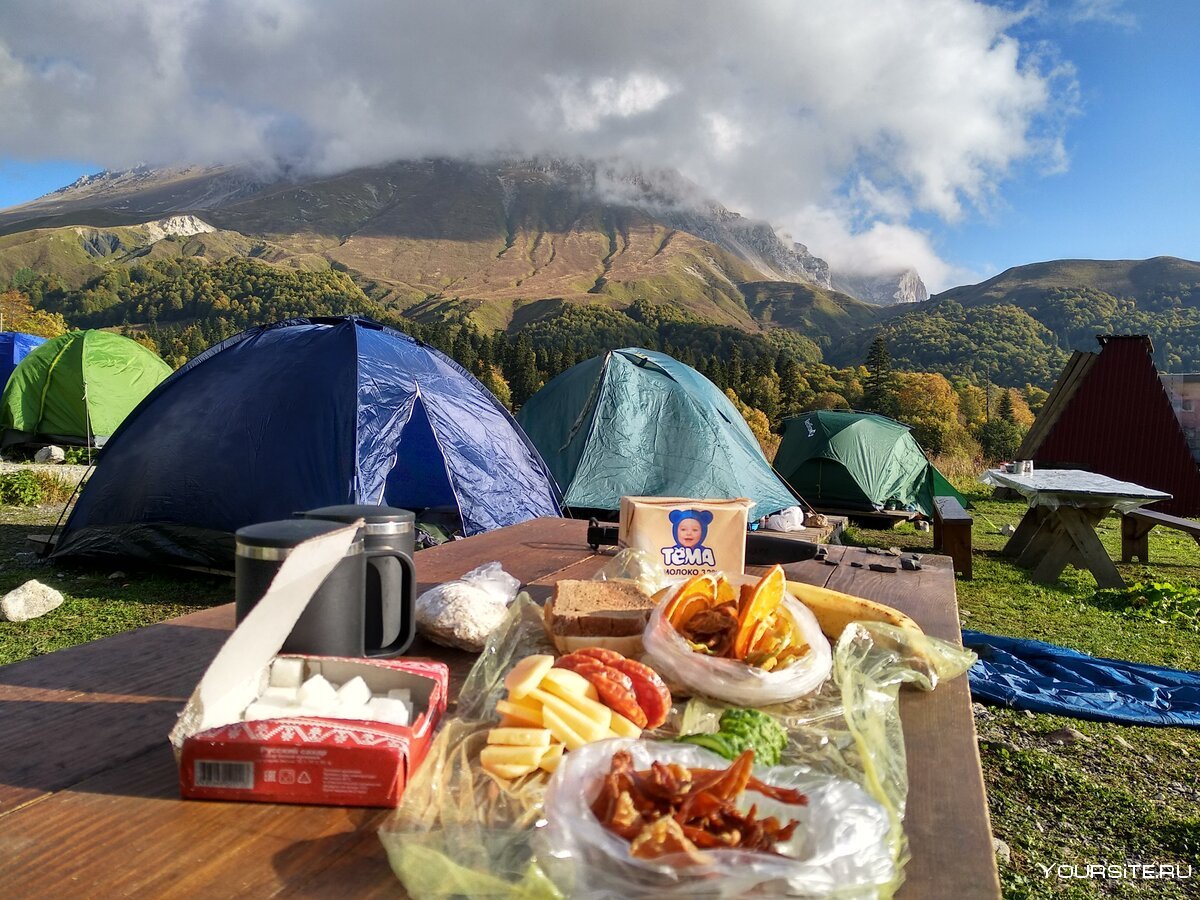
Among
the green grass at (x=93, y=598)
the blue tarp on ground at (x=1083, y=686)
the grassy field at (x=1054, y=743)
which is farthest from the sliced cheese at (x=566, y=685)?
the green grass at (x=93, y=598)

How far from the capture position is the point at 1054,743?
3.88 m

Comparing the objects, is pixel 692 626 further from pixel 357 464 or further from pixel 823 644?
pixel 357 464

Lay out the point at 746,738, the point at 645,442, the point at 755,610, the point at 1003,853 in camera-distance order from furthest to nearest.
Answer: the point at 645,442 → the point at 1003,853 → the point at 755,610 → the point at 746,738

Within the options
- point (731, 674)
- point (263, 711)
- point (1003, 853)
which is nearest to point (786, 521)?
point (1003, 853)

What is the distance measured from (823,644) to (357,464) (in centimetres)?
489

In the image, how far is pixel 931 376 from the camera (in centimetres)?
3098

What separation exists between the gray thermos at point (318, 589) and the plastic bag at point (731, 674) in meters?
0.60

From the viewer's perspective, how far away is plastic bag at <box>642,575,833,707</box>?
60.4 inches

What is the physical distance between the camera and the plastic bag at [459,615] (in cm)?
191

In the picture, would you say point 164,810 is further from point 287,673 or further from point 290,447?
point 290,447

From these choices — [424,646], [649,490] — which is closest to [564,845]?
[424,646]

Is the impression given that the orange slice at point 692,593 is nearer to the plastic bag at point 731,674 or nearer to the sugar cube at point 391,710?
the plastic bag at point 731,674

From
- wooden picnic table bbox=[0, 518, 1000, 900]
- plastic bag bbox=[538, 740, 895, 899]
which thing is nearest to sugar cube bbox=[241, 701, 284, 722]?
wooden picnic table bbox=[0, 518, 1000, 900]

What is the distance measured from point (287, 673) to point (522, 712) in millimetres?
431
